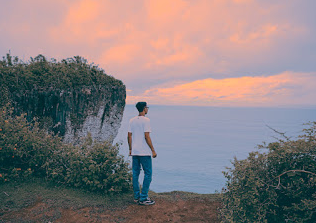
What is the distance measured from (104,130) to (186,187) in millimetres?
45494

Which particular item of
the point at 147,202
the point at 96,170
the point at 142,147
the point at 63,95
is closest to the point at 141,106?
the point at 142,147

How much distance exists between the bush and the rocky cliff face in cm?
789

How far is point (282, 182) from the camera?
5098mm

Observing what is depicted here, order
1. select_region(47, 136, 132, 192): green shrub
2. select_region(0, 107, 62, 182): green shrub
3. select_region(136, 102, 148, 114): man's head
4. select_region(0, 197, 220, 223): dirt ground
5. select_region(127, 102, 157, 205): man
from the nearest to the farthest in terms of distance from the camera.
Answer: select_region(0, 197, 220, 223): dirt ground → select_region(127, 102, 157, 205): man → select_region(136, 102, 148, 114): man's head → select_region(47, 136, 132, 192): green shrub → select_region(0, 107, 62, 182): green shrub

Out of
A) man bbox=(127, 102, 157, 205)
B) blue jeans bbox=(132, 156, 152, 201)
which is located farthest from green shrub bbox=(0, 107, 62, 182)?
man bbox=(127, 102, 157, 205)

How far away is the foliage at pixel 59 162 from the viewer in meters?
7.74

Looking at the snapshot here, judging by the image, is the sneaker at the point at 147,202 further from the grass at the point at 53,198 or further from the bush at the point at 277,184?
the bush at the point at 277,184

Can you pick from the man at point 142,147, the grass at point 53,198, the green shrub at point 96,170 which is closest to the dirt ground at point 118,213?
the grass at point 53,198

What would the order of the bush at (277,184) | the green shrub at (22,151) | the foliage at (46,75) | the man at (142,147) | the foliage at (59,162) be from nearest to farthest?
the bush at (277,184) < the man at (142,147) < the foliage at (59,162) < the green shrub at (22,151) < the foliage at (46,75)

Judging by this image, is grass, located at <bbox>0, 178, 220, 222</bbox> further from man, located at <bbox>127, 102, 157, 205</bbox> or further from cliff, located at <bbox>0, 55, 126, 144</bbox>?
cliff, located at <bbox>0, 55, 126, 144</bbox>

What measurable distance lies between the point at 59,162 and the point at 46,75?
6573 mm

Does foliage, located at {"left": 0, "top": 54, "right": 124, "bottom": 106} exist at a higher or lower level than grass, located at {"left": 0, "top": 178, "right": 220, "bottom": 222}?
higher

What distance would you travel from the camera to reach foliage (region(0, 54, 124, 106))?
12211 millimetres

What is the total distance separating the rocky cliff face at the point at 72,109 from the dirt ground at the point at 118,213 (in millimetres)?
5546
